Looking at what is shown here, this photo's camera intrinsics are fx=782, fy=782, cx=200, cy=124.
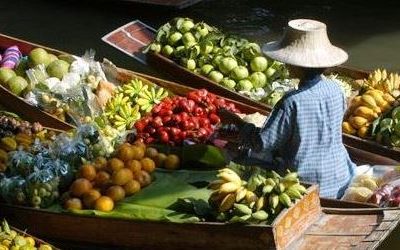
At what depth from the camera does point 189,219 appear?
4531mm

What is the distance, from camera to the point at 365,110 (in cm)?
606

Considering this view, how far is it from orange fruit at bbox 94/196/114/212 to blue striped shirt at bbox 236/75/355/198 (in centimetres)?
90

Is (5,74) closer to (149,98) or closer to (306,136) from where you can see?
(149,98)

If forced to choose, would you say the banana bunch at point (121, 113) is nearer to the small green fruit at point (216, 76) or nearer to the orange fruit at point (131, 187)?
the small green fruit at point (216, 76)

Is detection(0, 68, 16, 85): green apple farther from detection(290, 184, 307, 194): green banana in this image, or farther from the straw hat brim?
detection(290, 184, 307, 194): green banana

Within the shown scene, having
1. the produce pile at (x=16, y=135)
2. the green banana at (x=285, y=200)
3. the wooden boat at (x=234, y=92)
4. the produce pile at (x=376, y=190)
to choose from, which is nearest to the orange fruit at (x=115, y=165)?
the produce pile at (x=16, y=135)

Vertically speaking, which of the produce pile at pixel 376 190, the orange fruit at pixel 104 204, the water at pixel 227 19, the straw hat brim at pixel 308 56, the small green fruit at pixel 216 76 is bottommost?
the water at pixel 227 19

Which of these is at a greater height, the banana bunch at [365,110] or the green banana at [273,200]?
the green banana at [273,200]

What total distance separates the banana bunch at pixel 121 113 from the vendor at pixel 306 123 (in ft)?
4.83

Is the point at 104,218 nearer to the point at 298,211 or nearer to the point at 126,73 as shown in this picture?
the point at 298,211

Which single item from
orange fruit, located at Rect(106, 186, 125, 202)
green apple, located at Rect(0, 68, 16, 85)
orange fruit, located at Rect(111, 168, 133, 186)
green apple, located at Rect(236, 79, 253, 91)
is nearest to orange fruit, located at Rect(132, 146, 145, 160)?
orange fruit, located at Rect(111, 168, 133, 186)

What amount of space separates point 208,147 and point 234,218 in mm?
1016

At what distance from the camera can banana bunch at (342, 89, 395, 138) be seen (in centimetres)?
602

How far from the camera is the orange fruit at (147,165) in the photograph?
5.12 meters
